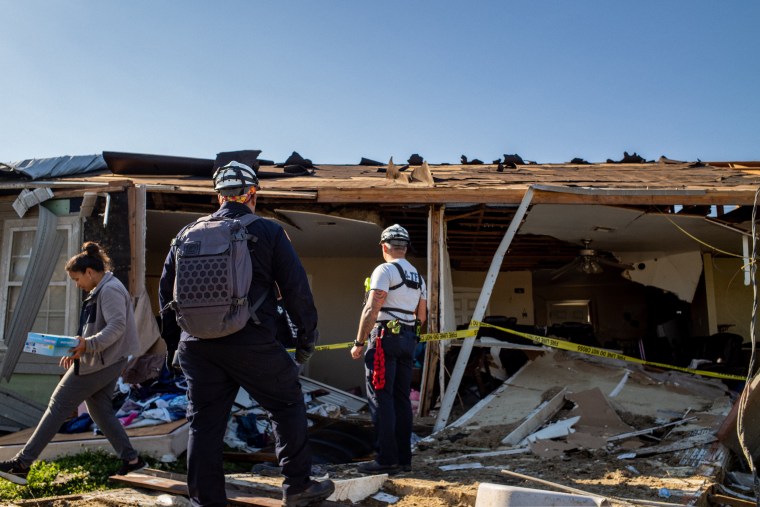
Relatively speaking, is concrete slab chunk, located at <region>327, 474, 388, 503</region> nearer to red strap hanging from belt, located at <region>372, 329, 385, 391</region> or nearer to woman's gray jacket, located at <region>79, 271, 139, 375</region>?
red strap hanging from belt, located at <region>372, 329, 385, 391</region>

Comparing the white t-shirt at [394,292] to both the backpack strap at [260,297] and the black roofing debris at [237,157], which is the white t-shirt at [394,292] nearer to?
the backpack strap at [260,297]

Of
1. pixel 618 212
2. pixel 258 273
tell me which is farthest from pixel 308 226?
pixel 258 273

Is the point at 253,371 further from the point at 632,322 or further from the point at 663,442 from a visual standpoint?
the point at 632,322

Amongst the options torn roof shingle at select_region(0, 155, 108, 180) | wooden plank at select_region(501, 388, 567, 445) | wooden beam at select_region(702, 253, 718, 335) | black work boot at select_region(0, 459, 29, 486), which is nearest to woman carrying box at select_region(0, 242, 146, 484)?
black work boot at select_region(0, 459, 29, 486)

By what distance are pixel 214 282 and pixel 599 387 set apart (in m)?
5.67

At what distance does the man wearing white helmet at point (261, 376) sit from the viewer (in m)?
3.21

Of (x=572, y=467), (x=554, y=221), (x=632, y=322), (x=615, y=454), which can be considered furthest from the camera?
(x=632, y=322)

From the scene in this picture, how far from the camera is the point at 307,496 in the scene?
3279 millimetres

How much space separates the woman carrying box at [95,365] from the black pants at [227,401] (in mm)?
1632

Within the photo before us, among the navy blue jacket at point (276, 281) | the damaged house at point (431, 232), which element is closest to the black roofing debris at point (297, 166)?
the damaged house at point (431, 232)

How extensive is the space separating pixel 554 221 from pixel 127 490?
6.45m

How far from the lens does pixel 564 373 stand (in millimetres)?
8172

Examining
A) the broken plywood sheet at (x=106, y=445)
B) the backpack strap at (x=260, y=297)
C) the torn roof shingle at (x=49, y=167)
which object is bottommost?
the broken plywood sheet at (x=106, y=445)

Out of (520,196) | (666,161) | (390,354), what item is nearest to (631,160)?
(666,161)
